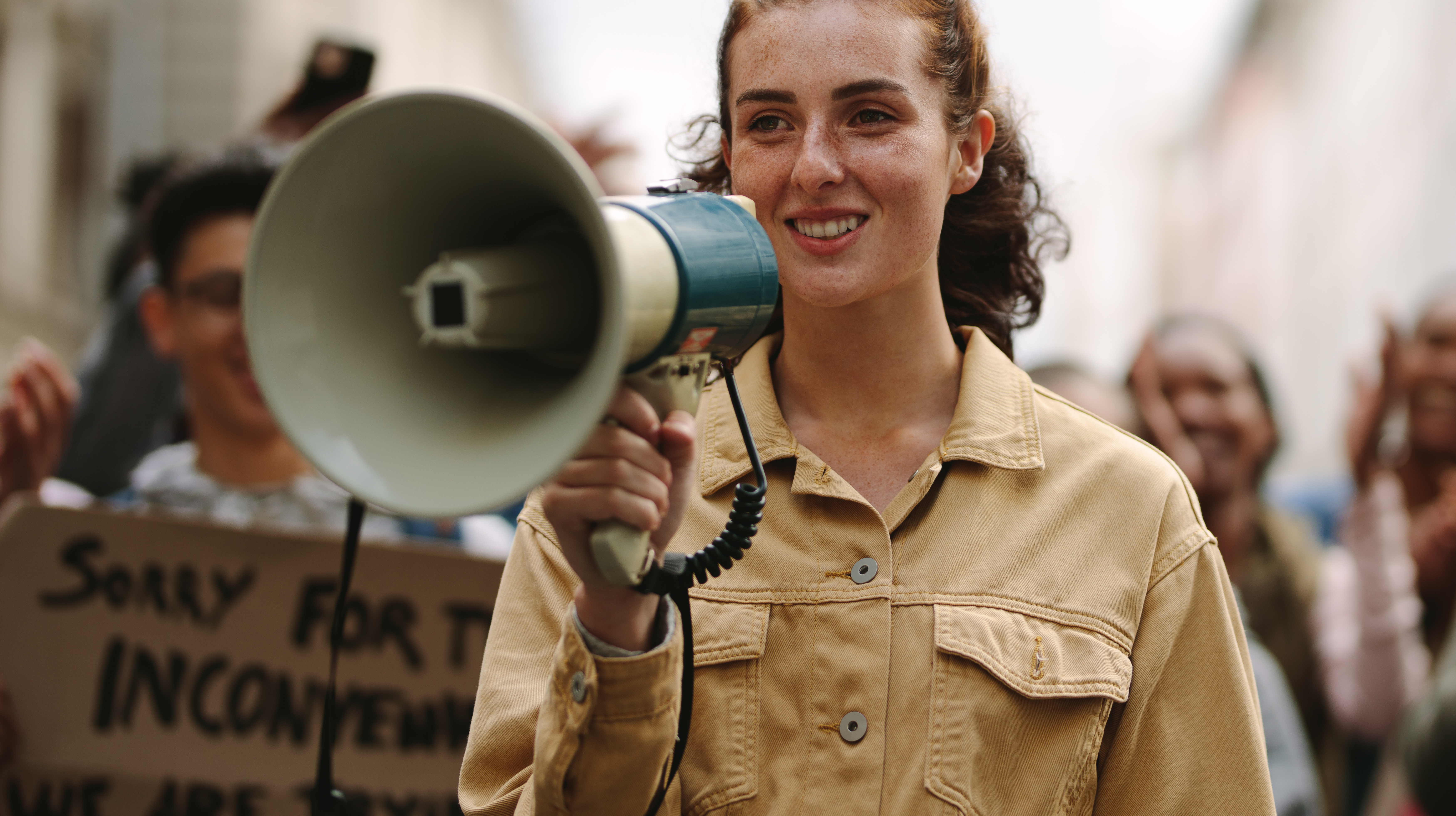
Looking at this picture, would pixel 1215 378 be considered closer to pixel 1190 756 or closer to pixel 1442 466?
pixel 1442 466

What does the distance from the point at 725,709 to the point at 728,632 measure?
104 mm

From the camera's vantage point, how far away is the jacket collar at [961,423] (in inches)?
76.0

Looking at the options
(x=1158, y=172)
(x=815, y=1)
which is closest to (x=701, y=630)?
(x=815, y=1)

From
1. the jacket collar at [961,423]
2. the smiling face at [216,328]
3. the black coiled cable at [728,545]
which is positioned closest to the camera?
the black coiled cable at [728,545]

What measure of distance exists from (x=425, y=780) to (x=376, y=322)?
1913mm

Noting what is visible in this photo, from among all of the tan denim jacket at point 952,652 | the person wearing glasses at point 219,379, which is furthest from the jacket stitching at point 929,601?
the person wearing glasses at point 219,379

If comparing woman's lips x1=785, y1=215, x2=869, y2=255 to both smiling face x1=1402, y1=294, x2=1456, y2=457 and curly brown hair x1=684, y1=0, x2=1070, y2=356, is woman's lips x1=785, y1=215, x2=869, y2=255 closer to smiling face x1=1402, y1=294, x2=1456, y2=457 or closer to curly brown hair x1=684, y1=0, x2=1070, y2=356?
curly brown hair x1=684, y1=0, x2=1070, y2=356

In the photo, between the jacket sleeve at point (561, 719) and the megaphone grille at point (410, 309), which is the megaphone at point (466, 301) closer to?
the megaphone grille at point (410, 309)

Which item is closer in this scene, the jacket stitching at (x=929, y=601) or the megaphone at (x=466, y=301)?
the megaphone at (x=466, y=301)

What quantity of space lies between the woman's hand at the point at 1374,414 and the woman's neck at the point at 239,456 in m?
3.14

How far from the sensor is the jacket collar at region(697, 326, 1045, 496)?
1930 mm

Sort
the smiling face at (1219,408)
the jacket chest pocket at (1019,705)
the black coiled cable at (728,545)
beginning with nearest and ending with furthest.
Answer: the black coiled cable at (728,545)
the jacket chest pocket at (1019,705)
the smiling face at (1219,408)

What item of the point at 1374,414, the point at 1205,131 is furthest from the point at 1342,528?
the point at 1205,131

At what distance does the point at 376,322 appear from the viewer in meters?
1.54
